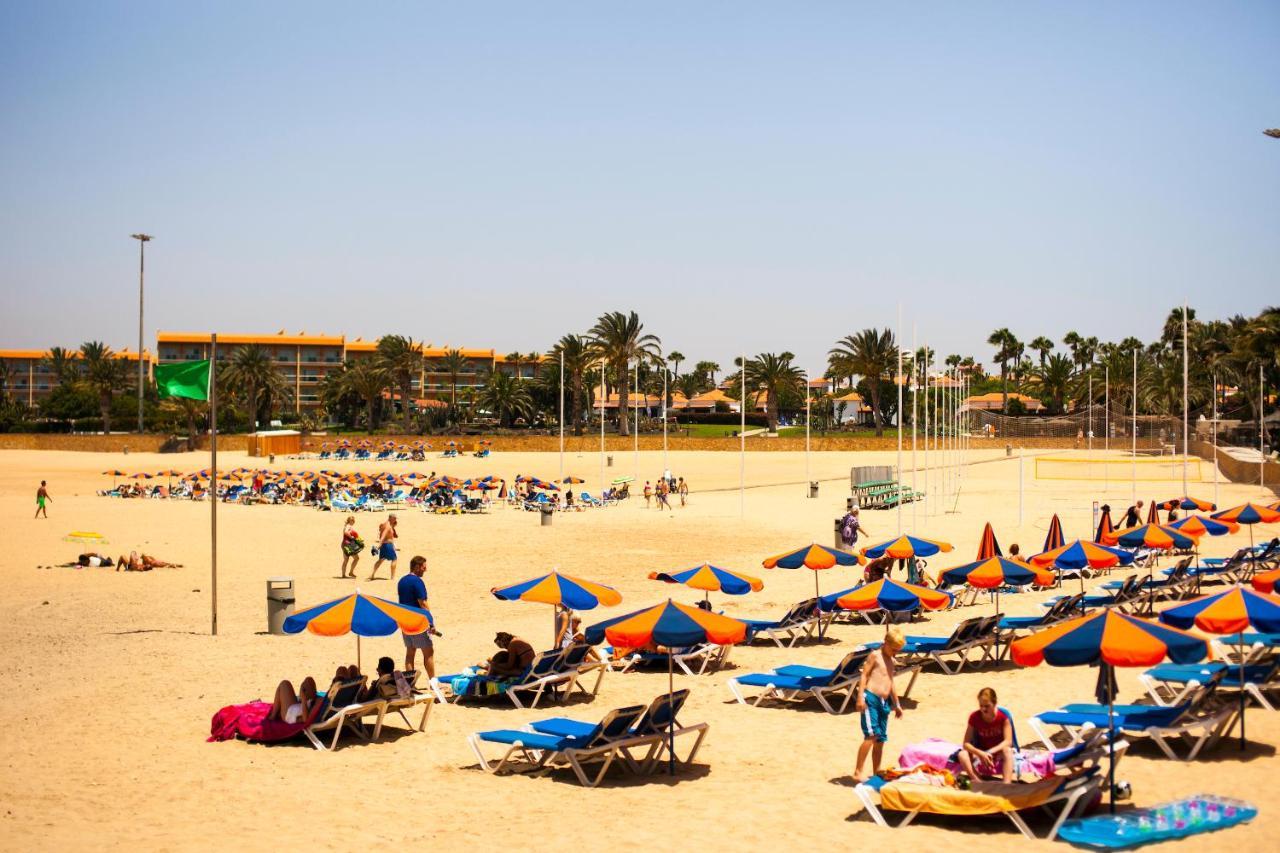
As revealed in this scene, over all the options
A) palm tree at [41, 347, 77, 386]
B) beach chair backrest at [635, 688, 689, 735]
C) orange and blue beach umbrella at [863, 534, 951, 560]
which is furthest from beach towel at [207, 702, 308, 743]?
palm tree at [41, 347, 77, 386]

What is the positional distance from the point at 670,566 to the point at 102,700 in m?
13.9

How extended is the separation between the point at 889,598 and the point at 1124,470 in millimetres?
48709

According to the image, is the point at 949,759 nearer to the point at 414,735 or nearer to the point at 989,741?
the point at 989,741

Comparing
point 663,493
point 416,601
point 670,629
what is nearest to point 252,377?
point 663,493

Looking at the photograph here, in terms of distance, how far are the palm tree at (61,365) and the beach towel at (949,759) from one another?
4397 inches

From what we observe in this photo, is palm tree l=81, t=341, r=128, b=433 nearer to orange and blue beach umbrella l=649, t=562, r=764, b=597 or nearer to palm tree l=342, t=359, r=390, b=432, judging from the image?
palm tree l=342, t=359, r=390, b=432

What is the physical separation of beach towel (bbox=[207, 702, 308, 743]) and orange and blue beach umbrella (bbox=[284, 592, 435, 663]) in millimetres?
839

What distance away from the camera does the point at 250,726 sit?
11000mm

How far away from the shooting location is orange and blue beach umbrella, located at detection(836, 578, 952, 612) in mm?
14594

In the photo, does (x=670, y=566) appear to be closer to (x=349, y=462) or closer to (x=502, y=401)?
(x=349, y=462)

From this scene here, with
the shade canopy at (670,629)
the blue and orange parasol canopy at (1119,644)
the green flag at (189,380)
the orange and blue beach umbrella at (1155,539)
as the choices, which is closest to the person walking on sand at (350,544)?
the green flag at (189,380)

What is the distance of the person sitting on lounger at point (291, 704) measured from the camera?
1095 centimetres

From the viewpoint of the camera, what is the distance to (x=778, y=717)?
11945 millimetres

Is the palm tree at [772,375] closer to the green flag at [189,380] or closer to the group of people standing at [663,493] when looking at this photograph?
the group of people standing at [663,493]
